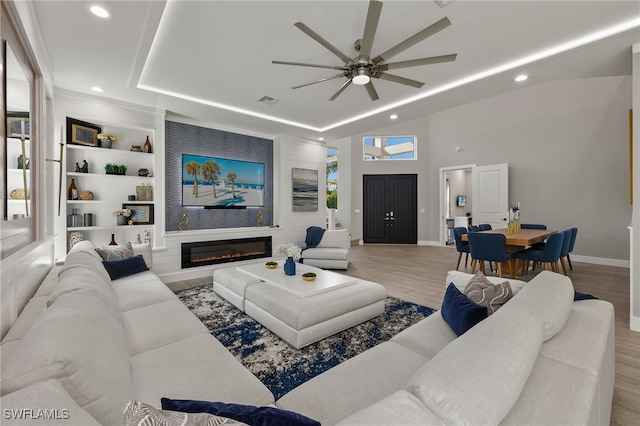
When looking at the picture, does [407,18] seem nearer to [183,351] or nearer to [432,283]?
[183,351]

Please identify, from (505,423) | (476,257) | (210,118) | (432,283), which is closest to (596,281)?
(476,257)

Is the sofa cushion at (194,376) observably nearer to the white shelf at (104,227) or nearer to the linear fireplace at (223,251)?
the white shelf at (104,227)

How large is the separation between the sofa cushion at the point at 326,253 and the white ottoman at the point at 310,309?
218 centimetres

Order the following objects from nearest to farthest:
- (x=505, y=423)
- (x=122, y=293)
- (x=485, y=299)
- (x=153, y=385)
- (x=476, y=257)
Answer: (x=505, y=423) → (x=153, y=385) → (x=485, y=299) → (x=122, y=293) → (x=476, y=257)

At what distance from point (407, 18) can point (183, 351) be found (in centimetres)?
304

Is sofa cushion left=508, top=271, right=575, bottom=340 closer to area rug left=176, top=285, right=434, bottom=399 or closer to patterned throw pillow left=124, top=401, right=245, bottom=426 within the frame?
patterned throw pillow left=124, top=401, right=245, bottom=426

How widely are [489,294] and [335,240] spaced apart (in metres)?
3.95

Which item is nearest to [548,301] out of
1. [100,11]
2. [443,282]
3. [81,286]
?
[81,286]

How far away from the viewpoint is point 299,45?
279 centimetres

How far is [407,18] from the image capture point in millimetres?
2395

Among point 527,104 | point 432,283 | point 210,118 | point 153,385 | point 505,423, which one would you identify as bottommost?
point 432,283

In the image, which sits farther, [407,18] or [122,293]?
[122,293]

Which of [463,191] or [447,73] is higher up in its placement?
[447,73]

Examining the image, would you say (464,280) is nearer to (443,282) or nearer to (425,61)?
(425,61)
